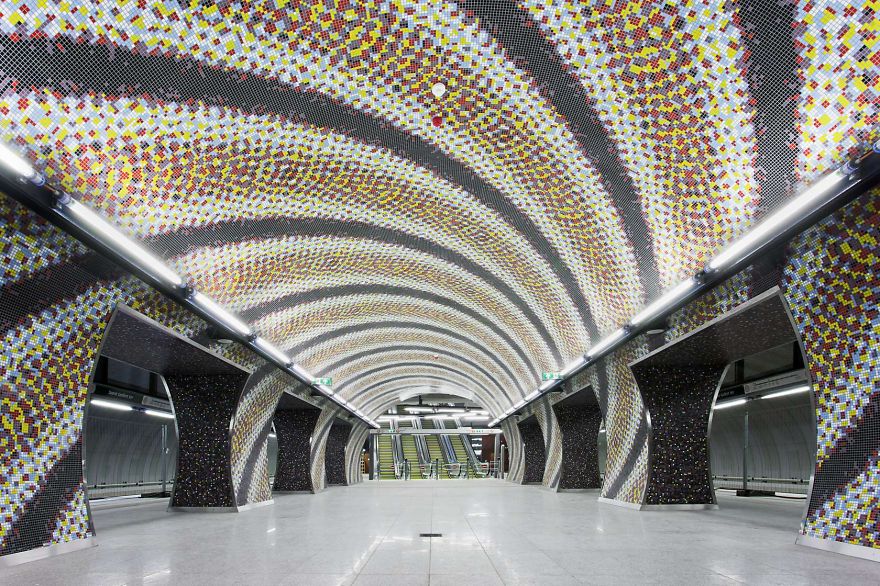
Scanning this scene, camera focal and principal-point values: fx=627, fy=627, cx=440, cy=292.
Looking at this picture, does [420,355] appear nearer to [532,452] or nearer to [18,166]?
[532,452]

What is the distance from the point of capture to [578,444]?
24.9 metres

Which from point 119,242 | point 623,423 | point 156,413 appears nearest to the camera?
point 119,242

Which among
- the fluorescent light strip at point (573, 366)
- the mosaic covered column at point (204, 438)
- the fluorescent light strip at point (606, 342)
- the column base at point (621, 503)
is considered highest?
the fluorescent light strip at point (606, 342)

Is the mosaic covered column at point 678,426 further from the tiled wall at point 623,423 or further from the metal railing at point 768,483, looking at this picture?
the metal railing at point 768,483

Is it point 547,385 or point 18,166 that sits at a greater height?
point 18,166

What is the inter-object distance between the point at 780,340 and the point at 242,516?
11.9 m

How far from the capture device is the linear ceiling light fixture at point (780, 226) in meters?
6.39

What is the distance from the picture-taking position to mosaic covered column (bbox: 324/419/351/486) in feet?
117

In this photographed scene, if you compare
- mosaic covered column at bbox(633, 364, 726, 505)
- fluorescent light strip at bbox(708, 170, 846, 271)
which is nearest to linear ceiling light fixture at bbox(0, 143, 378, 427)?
fluorescent light strip at bbox(708, 170, 846, 271)

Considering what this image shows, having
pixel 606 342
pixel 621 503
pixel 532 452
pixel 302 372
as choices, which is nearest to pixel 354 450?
pixel 532 452

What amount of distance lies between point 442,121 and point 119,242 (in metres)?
4.48

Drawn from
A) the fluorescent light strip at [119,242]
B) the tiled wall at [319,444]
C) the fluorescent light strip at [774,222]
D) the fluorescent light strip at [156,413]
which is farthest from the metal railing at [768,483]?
the fluorescent light strip at [119,242]

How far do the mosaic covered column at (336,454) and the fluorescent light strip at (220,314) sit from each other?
22.4 meters

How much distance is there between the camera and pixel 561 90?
754cm
